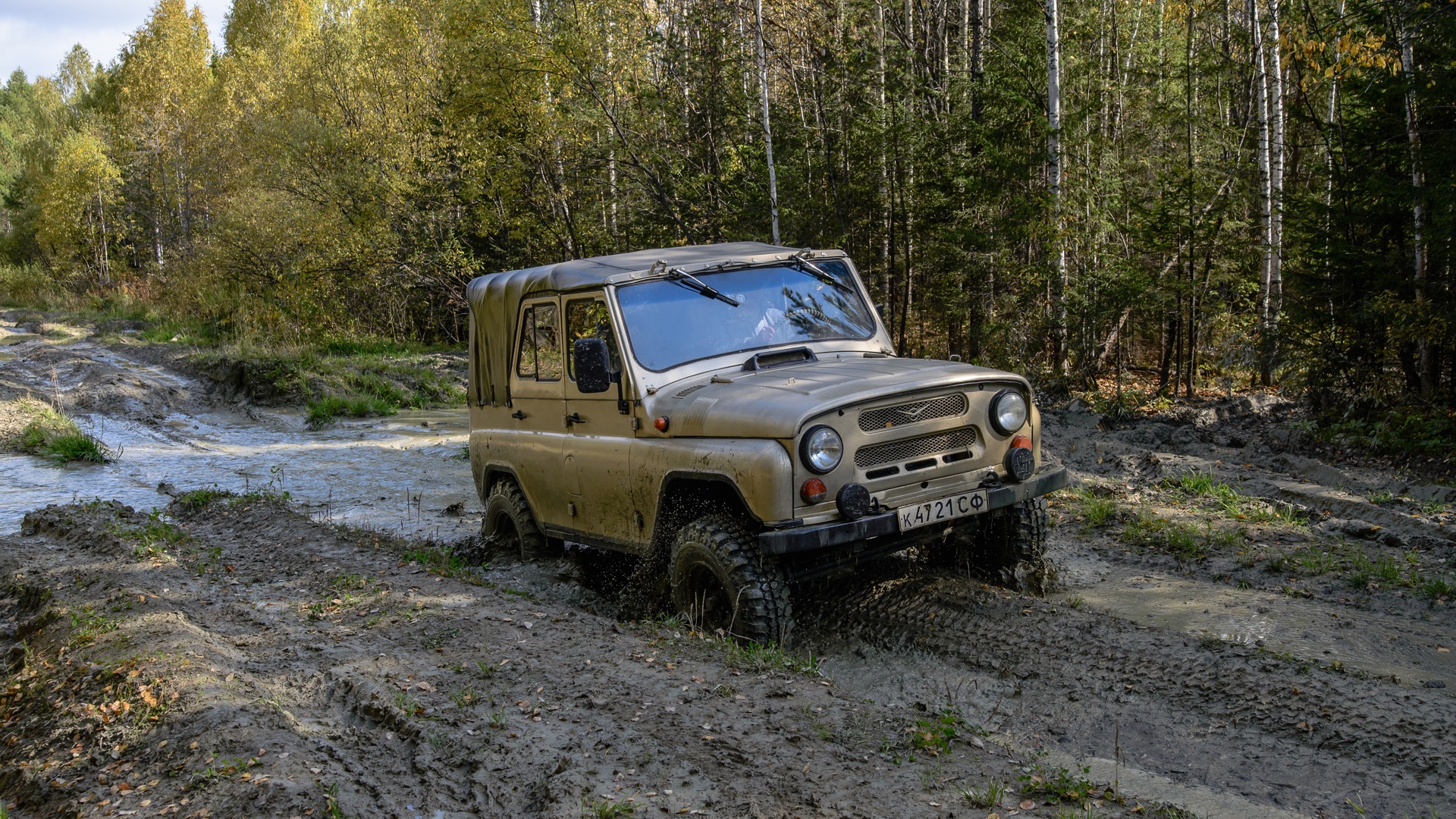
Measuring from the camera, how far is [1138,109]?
826 inches

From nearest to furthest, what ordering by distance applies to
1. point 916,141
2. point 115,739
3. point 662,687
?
point 115,739
point 662,687
point 916,141

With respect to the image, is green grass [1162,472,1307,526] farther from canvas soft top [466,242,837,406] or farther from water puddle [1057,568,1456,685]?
canvas soft top [466,242,837,406]

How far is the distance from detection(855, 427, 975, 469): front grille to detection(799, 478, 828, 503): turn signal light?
9.0 inches

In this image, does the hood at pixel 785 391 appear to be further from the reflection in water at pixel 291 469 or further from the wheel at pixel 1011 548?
the reflection in water at pixel 291 469

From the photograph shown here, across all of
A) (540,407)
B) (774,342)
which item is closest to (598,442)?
(540,407)

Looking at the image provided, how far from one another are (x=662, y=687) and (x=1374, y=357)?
9766 millimetres

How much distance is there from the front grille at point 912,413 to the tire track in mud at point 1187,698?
112 centimetres

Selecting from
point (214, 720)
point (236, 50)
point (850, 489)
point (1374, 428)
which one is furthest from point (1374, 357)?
point (236, 50)

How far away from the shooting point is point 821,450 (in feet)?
14.8

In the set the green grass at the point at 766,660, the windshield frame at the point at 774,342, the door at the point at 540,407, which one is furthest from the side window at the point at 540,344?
the green grass at the point at 766,660

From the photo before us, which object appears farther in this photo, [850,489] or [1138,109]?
[1138,109]

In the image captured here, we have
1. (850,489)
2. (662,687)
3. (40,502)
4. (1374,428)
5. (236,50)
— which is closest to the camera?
(662,687)

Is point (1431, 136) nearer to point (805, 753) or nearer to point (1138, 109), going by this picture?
point (805, 753)

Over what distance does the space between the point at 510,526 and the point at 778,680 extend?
3.47 meters
